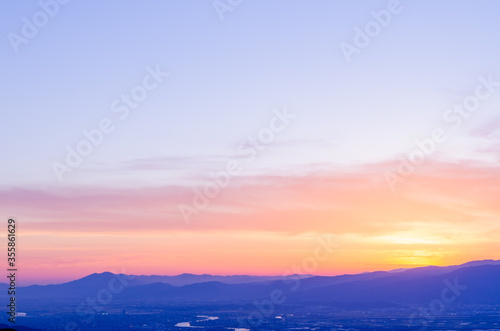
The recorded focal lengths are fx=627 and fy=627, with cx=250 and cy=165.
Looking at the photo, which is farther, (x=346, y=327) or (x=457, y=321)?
(x=457, y=321)

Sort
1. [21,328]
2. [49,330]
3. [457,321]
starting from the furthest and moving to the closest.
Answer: [457,321] < [49,330] < [21,328]

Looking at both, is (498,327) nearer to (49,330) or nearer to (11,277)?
(49,330)

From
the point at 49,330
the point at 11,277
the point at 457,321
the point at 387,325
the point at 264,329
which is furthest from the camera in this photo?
the point at 457,321

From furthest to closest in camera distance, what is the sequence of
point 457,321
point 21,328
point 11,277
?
point 457,321 → point 21,328 → point 11,277

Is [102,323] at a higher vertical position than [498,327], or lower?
higher

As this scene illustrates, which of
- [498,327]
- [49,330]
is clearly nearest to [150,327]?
[49,330]

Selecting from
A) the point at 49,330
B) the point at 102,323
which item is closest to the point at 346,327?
the point at 102,323

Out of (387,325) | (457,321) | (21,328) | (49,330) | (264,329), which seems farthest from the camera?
(457,321)

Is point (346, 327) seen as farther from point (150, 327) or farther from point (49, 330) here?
point (49, 330)

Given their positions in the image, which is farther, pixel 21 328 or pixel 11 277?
pixel 21 328
